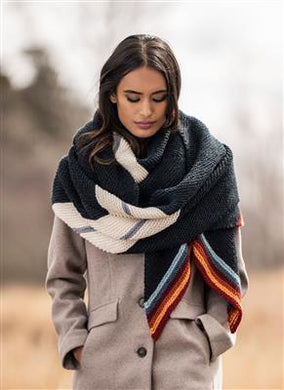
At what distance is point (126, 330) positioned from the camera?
3.48m

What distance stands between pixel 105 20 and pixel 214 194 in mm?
9364

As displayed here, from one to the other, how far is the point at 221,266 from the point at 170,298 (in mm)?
223

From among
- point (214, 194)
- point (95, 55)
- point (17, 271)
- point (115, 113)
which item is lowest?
point (17, 271)

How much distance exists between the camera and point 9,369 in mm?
→ 7309

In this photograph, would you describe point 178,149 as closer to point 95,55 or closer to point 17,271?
point 95,55

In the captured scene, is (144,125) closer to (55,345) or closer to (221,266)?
(221,266)

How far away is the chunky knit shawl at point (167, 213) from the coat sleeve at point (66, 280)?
12 centimetres

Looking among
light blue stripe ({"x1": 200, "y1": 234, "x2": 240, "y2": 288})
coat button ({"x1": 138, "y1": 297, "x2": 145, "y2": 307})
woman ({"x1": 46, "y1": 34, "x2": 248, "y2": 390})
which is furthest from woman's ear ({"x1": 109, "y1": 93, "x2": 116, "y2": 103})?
coat button ({"x1": 138, "y1": 297, "x2": 145, "y2": 307})

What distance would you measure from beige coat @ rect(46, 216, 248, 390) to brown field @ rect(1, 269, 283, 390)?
2842 millimetres

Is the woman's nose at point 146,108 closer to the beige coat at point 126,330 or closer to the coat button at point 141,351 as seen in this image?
the beige coat at point 126,330

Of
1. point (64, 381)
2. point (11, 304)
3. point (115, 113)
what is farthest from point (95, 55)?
point (115, 113)

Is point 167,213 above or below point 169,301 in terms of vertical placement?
above

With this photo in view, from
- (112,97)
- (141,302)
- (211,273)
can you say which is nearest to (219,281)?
(211,273)

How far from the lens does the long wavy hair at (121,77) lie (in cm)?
346
